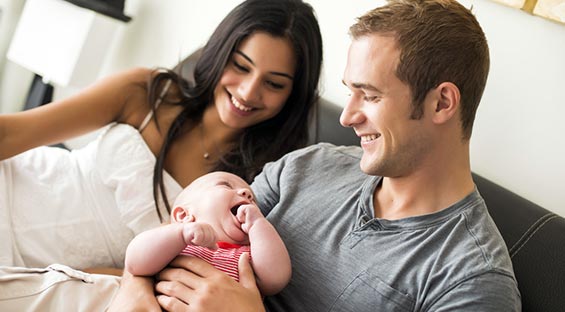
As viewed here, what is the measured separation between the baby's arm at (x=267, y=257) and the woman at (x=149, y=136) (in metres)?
0.66

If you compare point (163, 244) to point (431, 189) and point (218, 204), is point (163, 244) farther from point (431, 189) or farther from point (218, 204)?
point (431, 189)

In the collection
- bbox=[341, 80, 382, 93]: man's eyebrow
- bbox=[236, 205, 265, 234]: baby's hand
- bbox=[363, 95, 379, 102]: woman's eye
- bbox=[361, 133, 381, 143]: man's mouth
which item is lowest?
bbox=[236, 205, 265, 234]: baby's hand

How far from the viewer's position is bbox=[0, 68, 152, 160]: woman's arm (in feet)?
6.86

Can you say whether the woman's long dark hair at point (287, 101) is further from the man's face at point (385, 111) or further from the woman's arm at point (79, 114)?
the man's face at point (385, 111)

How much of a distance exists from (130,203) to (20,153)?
403mm

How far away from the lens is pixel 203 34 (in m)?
3.10

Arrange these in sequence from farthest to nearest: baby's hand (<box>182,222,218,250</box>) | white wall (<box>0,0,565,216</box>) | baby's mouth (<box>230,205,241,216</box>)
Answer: white wall (<box>0,0,565,216</box>) → baby's mouth (<box>230,205,241,216</box>) → baby's hand (<box>182,222,218,250</box>)

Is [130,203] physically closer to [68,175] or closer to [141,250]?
[68,175]

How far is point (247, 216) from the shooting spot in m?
1.56

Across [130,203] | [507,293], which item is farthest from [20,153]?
[507,293]

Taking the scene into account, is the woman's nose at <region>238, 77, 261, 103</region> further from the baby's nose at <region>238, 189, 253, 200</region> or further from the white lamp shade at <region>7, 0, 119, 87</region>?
the white lamp shade at <region>7, 0, 119, 87</region>

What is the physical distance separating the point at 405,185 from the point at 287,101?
865 millimetres

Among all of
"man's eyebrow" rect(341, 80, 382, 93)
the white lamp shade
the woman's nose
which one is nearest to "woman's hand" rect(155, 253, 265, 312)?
"man's eyebrow" rect(341, 80, 382, 93)

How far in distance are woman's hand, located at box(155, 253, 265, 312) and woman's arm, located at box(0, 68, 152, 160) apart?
34.7 inches
